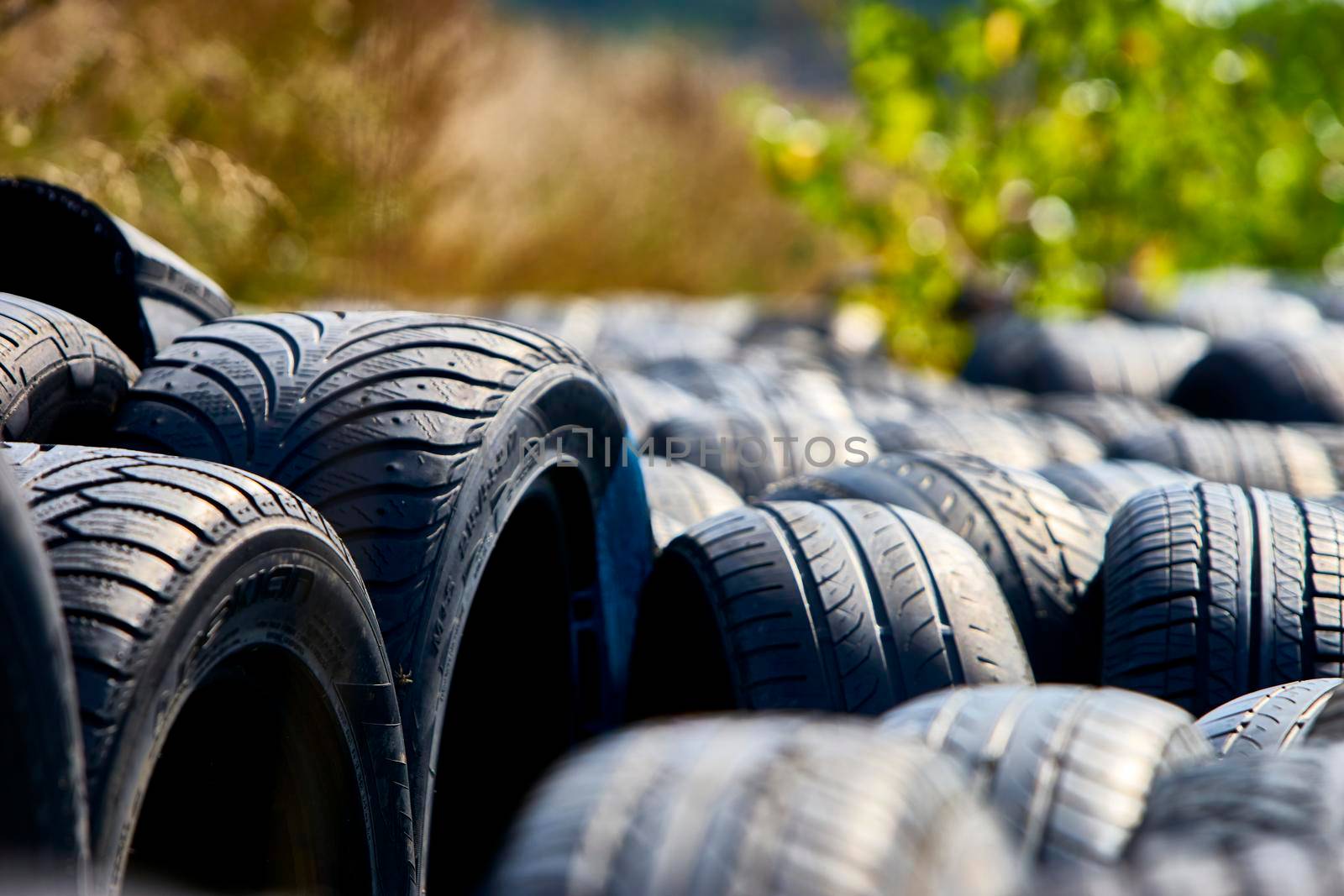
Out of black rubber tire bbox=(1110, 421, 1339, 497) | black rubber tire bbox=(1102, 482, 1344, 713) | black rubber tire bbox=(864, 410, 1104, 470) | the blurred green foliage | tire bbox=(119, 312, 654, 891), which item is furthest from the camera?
the blurred green foliage

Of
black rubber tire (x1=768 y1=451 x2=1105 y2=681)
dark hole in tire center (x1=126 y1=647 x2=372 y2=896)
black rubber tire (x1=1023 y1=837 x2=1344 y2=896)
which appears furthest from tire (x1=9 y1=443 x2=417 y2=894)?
black rubber tire (x1=768 y1=451 x2=1105 y2=681)

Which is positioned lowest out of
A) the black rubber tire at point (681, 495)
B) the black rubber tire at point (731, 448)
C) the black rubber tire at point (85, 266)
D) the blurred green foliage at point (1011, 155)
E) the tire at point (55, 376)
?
the black rubber tire at point (681, 495)

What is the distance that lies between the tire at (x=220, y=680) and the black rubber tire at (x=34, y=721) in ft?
0.30

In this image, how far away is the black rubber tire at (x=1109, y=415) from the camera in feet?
13.1

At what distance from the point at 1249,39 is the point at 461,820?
10483mm

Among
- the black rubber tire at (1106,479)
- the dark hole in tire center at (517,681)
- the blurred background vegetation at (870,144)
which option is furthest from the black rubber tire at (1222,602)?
the blurred background vegetation at (870,144)

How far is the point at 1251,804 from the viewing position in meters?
1.16

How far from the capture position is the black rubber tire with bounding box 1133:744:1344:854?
3.60 feet

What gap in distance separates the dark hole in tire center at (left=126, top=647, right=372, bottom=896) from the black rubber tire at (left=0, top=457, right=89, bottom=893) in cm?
40

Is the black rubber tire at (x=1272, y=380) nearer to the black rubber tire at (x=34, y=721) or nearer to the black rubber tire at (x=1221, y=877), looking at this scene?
the black rubber tire at (x=1221, y=877)

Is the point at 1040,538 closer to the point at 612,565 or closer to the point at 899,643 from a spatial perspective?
the point at 899,643

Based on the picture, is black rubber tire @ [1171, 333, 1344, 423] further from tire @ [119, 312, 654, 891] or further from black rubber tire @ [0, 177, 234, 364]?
black rubber tire @ [0, 177, 234, 364]

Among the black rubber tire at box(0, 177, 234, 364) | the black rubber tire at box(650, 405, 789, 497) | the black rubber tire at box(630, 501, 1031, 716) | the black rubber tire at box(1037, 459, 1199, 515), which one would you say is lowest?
the black rubber tire at box(630, 501, 1031, 716)

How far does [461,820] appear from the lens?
250 centimetres
